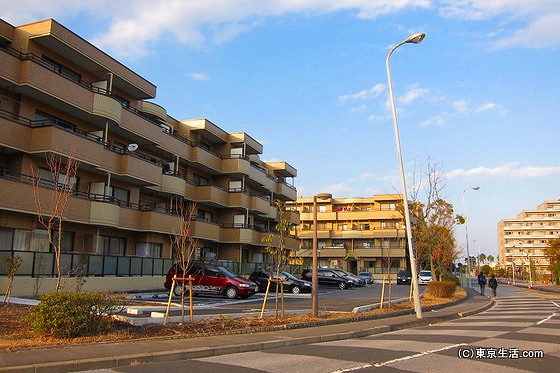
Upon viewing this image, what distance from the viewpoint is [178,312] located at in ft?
52.9

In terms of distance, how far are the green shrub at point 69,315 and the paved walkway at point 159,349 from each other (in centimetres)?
83

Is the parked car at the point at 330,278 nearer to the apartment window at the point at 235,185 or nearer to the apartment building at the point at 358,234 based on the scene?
the apartment window at the point at 235,185

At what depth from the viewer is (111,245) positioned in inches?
1184

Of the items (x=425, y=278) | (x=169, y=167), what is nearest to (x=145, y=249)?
(x=169, y=167)

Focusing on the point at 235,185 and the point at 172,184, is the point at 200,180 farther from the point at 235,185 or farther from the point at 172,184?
the point at 172,184

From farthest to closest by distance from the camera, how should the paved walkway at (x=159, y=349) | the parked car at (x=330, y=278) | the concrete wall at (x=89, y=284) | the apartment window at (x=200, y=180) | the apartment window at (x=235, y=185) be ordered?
the apartment window at (x=235, y=185)
the parked car at (x=330, y=278)
the apartment window at (x=200, y=180)
the concrete wall at (x=89, y=284)
the paved walkway at (x=159, y=349)

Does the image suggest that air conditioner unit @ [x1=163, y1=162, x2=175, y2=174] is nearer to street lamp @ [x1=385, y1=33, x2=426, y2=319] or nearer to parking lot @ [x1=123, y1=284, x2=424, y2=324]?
parking lot @ [x1=123, y1=284, x2=424, y2=324]

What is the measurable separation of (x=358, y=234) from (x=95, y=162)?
179 feet

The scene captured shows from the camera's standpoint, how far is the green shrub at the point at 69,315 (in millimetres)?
10312

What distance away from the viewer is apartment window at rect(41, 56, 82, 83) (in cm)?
2520

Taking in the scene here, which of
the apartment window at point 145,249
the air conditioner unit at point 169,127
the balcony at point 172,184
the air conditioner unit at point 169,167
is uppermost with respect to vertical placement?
the air conditioner unit at point 169,127

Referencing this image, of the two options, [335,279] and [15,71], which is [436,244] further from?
[15,71]

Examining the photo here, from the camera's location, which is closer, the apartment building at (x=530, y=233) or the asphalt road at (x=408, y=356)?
the asphalt road at (x=408, y=356)

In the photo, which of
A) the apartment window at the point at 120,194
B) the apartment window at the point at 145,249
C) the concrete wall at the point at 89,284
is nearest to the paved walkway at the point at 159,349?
the concrete wall at the point at 89,284
